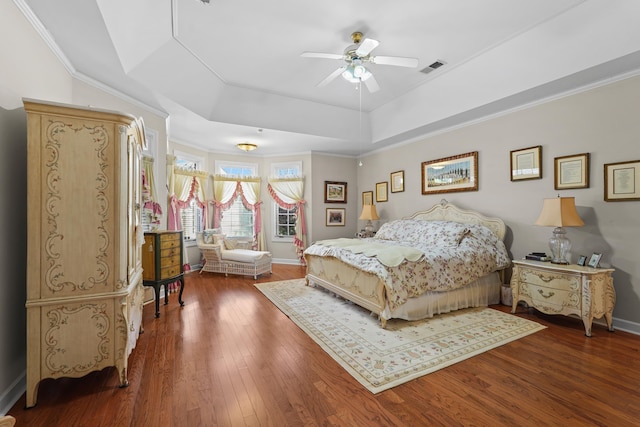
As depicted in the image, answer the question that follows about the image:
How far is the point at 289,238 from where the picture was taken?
7039 millimetres

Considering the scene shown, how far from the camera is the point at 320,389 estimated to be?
6.68 ft

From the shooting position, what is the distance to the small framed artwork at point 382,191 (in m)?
6.26

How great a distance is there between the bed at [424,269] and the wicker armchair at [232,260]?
1.45 m

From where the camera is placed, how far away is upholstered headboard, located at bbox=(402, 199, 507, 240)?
4.08 metres

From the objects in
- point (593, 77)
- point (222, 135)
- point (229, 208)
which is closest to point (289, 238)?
point (229, 208)

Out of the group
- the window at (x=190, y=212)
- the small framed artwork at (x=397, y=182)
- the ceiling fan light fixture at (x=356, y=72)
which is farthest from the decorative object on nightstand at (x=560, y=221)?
the window at (x=190, y=212)

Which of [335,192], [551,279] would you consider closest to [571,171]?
[551,279]

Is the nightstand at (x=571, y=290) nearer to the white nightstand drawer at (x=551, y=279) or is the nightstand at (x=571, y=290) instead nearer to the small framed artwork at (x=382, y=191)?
the white nightstand drawer at (x=551, y=279)

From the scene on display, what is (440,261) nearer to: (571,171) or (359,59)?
(571,171)

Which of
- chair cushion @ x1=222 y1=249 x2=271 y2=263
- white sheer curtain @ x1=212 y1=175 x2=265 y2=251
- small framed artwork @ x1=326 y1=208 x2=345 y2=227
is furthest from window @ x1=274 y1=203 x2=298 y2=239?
chair cushion @ x1=222 y1=249 x2=271 y2=263

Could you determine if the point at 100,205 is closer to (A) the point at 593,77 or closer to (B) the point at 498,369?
(B) the point at 498,369

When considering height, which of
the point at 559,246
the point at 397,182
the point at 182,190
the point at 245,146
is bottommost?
the point at 559,246

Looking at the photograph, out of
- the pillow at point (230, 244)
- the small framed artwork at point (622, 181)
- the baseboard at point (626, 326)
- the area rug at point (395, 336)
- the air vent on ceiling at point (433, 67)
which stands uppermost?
the air vent on ceiling at point (433, 67)

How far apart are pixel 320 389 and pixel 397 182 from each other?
184 inches
